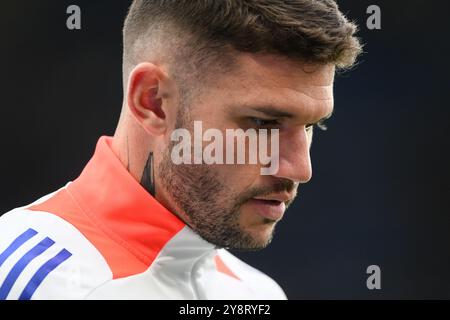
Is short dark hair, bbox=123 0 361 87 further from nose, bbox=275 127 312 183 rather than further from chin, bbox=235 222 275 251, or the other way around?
chin, bbox=235 222 275 251

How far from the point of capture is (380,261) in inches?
120

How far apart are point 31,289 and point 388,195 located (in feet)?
7.12

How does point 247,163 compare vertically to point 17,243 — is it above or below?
above

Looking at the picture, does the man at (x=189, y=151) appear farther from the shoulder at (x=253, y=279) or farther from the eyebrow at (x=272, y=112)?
the shoulder at (x=253, y=279)

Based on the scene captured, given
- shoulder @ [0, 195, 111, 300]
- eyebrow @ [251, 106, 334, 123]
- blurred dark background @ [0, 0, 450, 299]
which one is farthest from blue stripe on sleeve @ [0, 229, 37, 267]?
blurred dark background @ [0, 0, 450, 299]

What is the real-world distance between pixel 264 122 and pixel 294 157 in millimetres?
87

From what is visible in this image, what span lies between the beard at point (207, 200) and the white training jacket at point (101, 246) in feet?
0.10

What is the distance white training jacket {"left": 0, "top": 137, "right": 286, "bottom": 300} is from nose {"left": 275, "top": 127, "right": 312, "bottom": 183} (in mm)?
213

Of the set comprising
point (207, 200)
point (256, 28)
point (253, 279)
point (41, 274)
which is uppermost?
point (256, 28)

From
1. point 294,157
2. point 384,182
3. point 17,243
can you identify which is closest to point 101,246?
point 17,243

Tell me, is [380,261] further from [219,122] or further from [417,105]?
[219,122]

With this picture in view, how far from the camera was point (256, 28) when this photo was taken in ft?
4.29

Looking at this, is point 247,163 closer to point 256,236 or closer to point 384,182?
point 256,236
